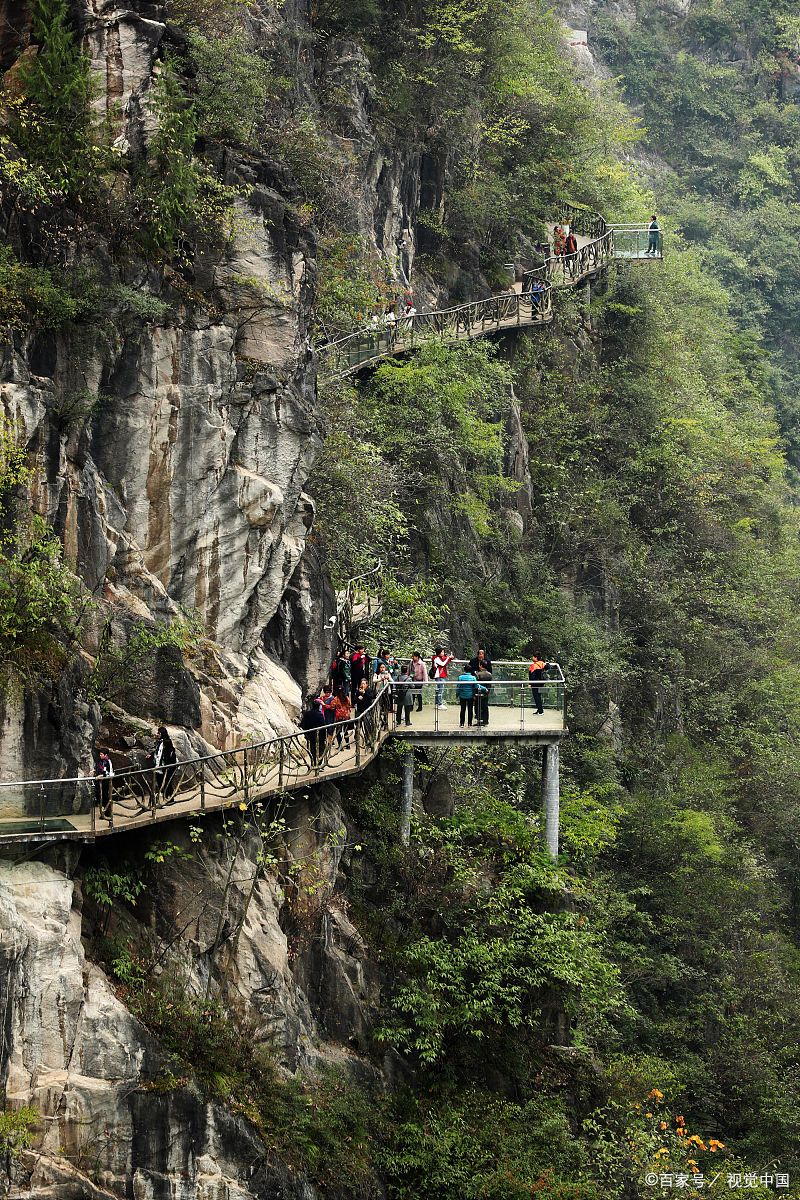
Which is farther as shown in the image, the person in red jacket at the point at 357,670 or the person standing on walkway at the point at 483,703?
the person standing on walkway at the point at 483,703

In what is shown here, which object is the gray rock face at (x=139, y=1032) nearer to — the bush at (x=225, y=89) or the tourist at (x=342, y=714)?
the tourist at (x=342, y=714)

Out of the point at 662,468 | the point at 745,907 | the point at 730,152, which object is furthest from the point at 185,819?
the point at 730,152

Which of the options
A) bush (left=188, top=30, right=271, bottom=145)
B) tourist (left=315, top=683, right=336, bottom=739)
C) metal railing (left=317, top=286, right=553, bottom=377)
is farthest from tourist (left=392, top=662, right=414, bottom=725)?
bush (left=188, top=30, right=271, bottom=145)

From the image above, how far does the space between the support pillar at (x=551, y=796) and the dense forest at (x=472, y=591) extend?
323mm

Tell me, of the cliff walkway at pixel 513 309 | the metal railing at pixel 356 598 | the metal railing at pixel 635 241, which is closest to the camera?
the metal railing at pixel 356 598

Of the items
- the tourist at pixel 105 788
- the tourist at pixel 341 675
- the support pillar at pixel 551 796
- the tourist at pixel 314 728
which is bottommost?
the support pillar at pixel 551 796

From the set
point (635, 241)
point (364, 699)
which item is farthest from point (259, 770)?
point (635, 241)

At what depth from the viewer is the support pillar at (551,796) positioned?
2841 centimetres

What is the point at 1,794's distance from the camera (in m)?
18.0

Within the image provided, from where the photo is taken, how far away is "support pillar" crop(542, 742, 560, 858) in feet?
93.2

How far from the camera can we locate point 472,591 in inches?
1455

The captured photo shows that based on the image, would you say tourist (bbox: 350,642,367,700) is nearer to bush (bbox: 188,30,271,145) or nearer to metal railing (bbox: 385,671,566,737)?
metal railing (bbox: 385,671,566,737)

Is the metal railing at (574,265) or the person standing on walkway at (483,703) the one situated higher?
the metal railing at (574,265)

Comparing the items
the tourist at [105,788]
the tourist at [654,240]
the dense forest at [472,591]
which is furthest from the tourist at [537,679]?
the tourist at [654,240]
